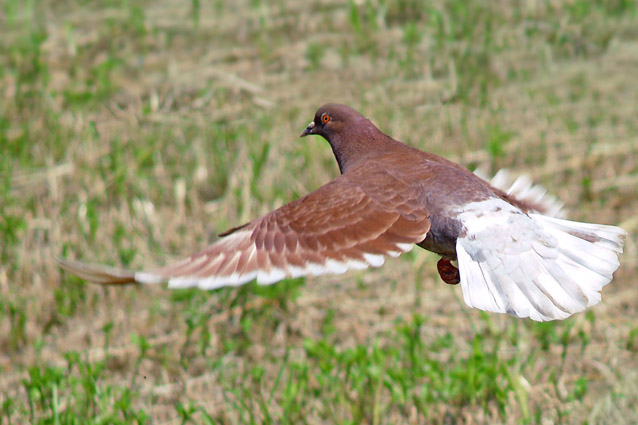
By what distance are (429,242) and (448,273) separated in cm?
13

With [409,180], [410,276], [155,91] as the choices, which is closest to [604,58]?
[410,276]

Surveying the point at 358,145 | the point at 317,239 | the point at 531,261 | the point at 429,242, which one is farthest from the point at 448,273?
A: the point at 358,145

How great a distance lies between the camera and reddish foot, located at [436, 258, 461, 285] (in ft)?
11.1

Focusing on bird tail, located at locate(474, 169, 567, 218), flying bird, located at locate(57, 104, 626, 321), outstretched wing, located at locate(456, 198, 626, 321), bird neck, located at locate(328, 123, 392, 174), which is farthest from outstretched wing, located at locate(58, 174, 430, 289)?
bird tail, located at locate(474, 169, 567, 218)

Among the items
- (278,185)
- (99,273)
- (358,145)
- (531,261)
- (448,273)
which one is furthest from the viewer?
(278,185)

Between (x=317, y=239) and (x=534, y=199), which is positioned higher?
(x=317, y=239)

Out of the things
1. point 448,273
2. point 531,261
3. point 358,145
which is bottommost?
point 448,273

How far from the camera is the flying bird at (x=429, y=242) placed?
9.95 feet

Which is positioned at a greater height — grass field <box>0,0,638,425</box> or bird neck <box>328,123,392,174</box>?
bird neck <box>328,123,392,174</box>

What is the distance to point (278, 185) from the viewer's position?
6109 millimetres

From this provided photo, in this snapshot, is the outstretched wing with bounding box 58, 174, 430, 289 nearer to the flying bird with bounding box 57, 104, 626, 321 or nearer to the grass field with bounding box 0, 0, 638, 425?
the flying bird with bounding box 57, 104, 626, 321

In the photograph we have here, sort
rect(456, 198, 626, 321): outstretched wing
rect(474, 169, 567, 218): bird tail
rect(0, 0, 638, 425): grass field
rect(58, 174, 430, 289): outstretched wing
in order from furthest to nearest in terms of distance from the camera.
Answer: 1. rect(0, 0, 638, 425): grass field
2. rect(474, 169, 567, 218): bird tail
3. rect(58, 174, 430, 289): outstretched wing
4. rect(456, 198, 626, 321): outstretched wing

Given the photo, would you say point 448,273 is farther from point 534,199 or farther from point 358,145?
point 358,145

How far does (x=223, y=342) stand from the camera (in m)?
5.38
